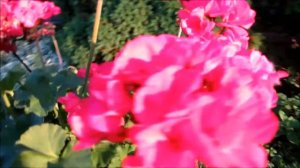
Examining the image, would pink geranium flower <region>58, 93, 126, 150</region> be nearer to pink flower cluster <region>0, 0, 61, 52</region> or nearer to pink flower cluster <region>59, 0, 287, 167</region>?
pink flower cluster <region>59, 0, 287, 167</region>

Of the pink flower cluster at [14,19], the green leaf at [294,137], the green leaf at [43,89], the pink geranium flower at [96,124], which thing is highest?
the pink flower cluster at [14,19]

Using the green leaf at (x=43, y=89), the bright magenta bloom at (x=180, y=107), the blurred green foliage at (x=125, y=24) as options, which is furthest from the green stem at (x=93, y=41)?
the blurred green foliage at (x=125, y=24)

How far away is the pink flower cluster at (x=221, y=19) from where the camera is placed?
4.62ft

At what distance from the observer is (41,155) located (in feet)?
3.52

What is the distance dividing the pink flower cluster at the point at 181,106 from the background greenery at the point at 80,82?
17cm

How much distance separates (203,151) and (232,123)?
67 mm

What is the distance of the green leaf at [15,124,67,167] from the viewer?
106cm

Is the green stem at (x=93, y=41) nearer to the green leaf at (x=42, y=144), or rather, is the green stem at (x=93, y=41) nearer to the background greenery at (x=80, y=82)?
the background greenery at (x=80, y=82)

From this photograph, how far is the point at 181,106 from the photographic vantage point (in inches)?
31.5

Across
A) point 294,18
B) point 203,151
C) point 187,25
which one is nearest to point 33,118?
point 187,25

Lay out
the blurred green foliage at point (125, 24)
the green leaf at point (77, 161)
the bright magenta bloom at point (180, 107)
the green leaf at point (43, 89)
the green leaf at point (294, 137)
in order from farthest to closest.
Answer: the blurred green foliage at point (125, 24)
the green leaf at point (294, 137)
the green leaf at point (43, 89)
the green leaf at point (77, 161)
the bright magenta bloom at point (180, 107)

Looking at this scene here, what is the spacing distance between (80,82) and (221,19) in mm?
449

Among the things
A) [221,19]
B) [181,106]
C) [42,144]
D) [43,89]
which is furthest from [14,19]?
[181,106]

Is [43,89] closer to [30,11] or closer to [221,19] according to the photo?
[30,11]
